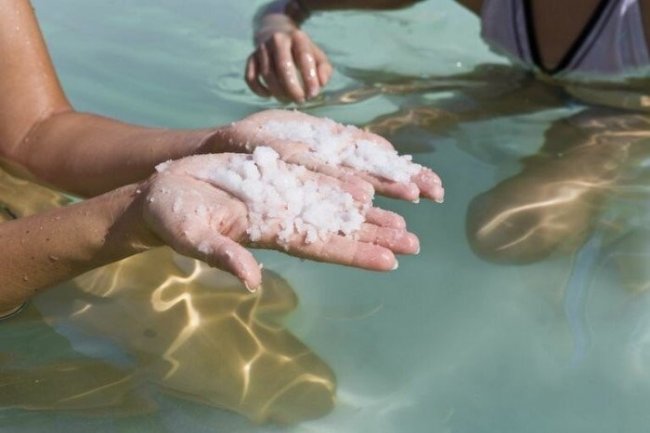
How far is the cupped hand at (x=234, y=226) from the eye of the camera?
149 centimetres

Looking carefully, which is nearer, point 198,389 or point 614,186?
point 198,389

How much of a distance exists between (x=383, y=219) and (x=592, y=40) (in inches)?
58.8

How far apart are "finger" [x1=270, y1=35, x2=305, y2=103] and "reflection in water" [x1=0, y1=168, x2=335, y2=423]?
576 millimetres

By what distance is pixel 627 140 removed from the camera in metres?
2.58

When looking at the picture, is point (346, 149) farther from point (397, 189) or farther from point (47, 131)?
point (47, 131)

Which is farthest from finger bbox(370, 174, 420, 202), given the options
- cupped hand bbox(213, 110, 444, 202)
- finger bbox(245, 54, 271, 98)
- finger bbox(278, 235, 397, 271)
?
finger bbox(245, 54, 271, 98)

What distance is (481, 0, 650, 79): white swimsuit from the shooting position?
2.77 metres

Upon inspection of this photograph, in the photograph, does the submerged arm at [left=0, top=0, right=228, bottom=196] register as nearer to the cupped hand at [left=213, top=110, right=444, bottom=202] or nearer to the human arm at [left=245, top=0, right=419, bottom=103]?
the cupped hand at [left=213, top=110, right=444, bottom=202]

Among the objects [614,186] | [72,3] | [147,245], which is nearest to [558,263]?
[614,186]

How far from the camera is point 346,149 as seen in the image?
178cm

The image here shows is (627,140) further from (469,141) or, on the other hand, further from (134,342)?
(134,342)

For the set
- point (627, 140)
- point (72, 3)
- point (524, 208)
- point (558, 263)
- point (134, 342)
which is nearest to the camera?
point (134, 342)

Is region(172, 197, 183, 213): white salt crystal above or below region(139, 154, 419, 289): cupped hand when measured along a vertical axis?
above

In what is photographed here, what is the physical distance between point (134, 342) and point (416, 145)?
102 cm
